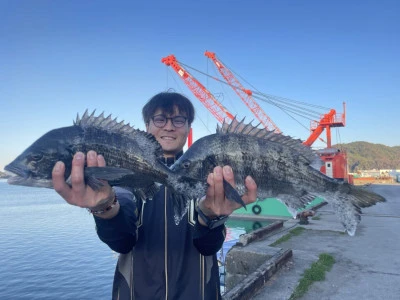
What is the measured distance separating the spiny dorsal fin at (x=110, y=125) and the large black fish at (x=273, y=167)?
19.3 inches

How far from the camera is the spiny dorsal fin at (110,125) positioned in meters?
3.27

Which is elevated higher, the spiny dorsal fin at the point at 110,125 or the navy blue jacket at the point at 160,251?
the spiny dorsal fin at the point at 110,125

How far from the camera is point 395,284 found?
7.40 meters

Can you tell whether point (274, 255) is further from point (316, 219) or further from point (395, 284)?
point (316, 219)

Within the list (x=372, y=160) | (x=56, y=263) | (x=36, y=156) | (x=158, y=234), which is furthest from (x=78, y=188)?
(x=372, y=160)

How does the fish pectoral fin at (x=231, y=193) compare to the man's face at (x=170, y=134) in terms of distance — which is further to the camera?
the man's face at (x=170, y=134)

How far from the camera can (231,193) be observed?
127 inches

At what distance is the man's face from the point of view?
3984 millimetres

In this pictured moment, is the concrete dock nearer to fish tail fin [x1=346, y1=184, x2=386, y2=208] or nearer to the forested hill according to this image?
fish tail fin [x1=346, y1=184, x2=386, y2=208]

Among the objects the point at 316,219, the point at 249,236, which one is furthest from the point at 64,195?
the point at 316,219

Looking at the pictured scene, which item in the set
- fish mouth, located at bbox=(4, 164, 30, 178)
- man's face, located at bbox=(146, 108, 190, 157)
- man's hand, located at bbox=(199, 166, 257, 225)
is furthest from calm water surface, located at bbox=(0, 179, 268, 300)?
man's hand, located at bbox=(199, 166, 257, 225)

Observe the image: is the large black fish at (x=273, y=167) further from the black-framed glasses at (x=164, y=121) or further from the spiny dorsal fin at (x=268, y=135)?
the black-framed glasses at (x=164, y=121)

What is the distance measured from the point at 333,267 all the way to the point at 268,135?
266 inches

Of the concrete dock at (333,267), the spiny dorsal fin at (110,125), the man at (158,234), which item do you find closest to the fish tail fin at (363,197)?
the man at (158,234)
